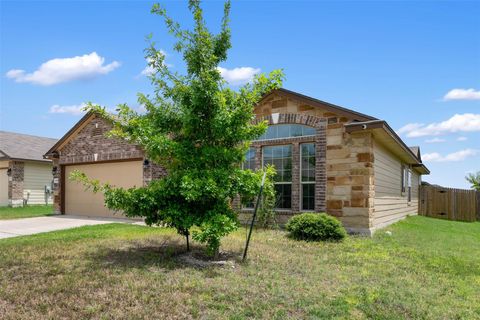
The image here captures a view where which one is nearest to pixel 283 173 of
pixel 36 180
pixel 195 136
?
pixel 195 136

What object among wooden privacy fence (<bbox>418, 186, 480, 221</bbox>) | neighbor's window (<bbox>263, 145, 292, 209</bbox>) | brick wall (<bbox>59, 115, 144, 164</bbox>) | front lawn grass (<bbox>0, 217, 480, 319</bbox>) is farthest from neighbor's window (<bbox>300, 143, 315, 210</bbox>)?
wooden privacy fence (<bbox>418, 186, 480, 221</bbox>)

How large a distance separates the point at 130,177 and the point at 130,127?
805 centimetres

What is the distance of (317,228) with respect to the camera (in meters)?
9.30

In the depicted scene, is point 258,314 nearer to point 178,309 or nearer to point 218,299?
point 218,299

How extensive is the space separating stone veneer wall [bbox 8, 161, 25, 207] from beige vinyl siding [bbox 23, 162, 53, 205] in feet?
0.88

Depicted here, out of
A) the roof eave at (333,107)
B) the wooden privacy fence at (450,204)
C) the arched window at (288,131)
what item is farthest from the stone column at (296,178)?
the wooden privacy fence at (450,204)

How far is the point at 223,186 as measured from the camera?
22.0 ft

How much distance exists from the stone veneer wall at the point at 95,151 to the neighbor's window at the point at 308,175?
5279 mm

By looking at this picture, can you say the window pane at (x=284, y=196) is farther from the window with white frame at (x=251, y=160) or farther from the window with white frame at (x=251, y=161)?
the window with white frame at (x=251, y=160)

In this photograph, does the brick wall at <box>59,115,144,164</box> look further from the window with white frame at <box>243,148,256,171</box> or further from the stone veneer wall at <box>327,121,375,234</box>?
the stone veneer wall at <box>327,121,375,234</box>

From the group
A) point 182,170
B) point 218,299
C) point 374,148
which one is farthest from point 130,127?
point 374,148

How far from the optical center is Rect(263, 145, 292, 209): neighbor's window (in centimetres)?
1165

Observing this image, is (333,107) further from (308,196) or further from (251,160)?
(251,160)

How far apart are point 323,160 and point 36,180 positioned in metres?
18.3
